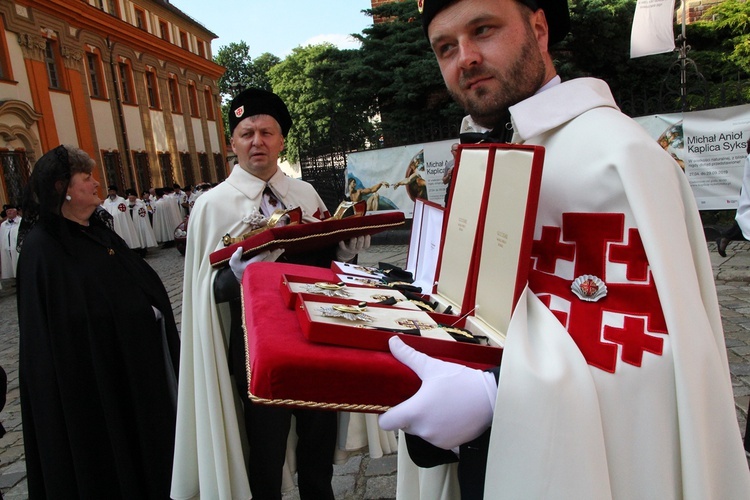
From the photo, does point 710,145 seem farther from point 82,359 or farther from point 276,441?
point 82,359

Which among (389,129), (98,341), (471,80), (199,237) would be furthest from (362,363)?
(389,129)

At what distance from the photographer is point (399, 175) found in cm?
1101

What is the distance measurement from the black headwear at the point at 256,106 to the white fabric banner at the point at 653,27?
8.09m

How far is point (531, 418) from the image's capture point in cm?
97

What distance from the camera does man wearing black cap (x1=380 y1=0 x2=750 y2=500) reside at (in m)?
0.97

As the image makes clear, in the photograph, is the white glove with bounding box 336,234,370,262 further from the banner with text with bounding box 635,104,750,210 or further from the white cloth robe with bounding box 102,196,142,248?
the white cloth robe with bounding box 102,196,142,248

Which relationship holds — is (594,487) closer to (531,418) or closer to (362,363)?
(531,418)

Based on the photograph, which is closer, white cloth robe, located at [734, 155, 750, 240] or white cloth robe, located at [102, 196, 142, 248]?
white cloth robe, located at [734, 155, 750, 240]

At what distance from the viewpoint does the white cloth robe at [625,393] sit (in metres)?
0.96

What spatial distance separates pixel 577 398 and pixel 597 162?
47cm

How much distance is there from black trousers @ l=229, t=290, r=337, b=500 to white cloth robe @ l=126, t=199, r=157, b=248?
15.5m

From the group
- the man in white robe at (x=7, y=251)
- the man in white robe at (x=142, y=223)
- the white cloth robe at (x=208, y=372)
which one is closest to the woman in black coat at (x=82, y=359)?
the white cloth robe at (x=208, y=372)

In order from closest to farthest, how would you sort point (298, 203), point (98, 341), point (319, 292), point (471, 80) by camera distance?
point (471, 80), point (319, 292), point (98, 341), point (298, 203)

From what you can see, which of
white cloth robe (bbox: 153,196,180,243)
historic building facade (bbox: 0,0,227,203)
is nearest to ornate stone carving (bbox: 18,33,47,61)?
historic building facade (bbox: 0,0,227,203)
